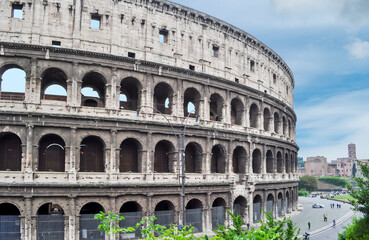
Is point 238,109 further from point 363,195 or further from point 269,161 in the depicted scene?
point 363,195

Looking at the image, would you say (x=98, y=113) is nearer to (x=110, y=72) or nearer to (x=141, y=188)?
(x=110, y=72)

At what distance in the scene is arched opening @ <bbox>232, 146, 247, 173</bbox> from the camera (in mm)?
34375

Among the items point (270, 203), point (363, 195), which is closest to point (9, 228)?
point (363, 195)

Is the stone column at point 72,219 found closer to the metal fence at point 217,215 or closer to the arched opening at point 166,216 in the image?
the arched opening at point 166,216

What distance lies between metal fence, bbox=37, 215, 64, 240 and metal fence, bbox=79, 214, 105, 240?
1283 mm

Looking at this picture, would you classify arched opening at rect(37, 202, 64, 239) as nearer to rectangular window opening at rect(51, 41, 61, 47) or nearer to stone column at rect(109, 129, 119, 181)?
stone column at rect(109, 129, 119, 181)

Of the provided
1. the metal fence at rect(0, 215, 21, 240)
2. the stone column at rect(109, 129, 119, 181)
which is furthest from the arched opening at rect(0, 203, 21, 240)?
the stone column at rect(109, 129, 119, 181)

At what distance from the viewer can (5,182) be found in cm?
2275

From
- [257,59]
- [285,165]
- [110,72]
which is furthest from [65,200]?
[285,165]

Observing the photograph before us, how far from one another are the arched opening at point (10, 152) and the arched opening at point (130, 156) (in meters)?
7.20

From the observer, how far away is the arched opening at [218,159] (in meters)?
32.1

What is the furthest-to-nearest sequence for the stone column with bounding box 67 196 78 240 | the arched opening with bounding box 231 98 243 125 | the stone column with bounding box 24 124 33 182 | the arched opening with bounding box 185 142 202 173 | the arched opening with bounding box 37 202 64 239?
the arched opening with bounding box 231 98 243 125, the arched opening with bounding box 185 142 202 173, the stone column with bounding box 67 196 78 240, the arched opening with bounding box 37 202 64 239, the stone column with bounding box 24 124 33 182

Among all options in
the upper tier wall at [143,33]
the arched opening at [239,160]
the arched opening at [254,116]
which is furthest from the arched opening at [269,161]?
the upper tier wall at [143,33]

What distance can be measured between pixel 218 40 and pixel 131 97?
9.90m
